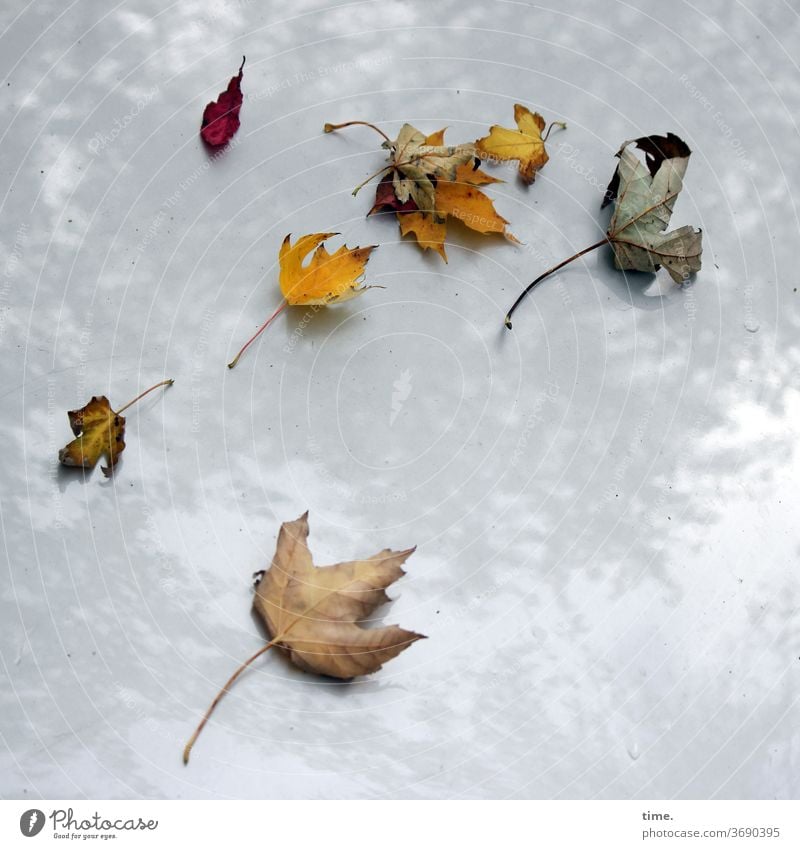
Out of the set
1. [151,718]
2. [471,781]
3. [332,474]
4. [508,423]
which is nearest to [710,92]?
[508,423]

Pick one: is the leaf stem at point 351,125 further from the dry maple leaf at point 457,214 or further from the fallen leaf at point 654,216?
the fallen leaf at point 654,216

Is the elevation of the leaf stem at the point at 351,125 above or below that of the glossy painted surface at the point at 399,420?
above

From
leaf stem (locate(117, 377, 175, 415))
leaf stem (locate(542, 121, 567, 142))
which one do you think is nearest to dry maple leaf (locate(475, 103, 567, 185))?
leaf stem (locate(542, 121, 567, 142))

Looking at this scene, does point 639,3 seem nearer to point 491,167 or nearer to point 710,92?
point 710,92
